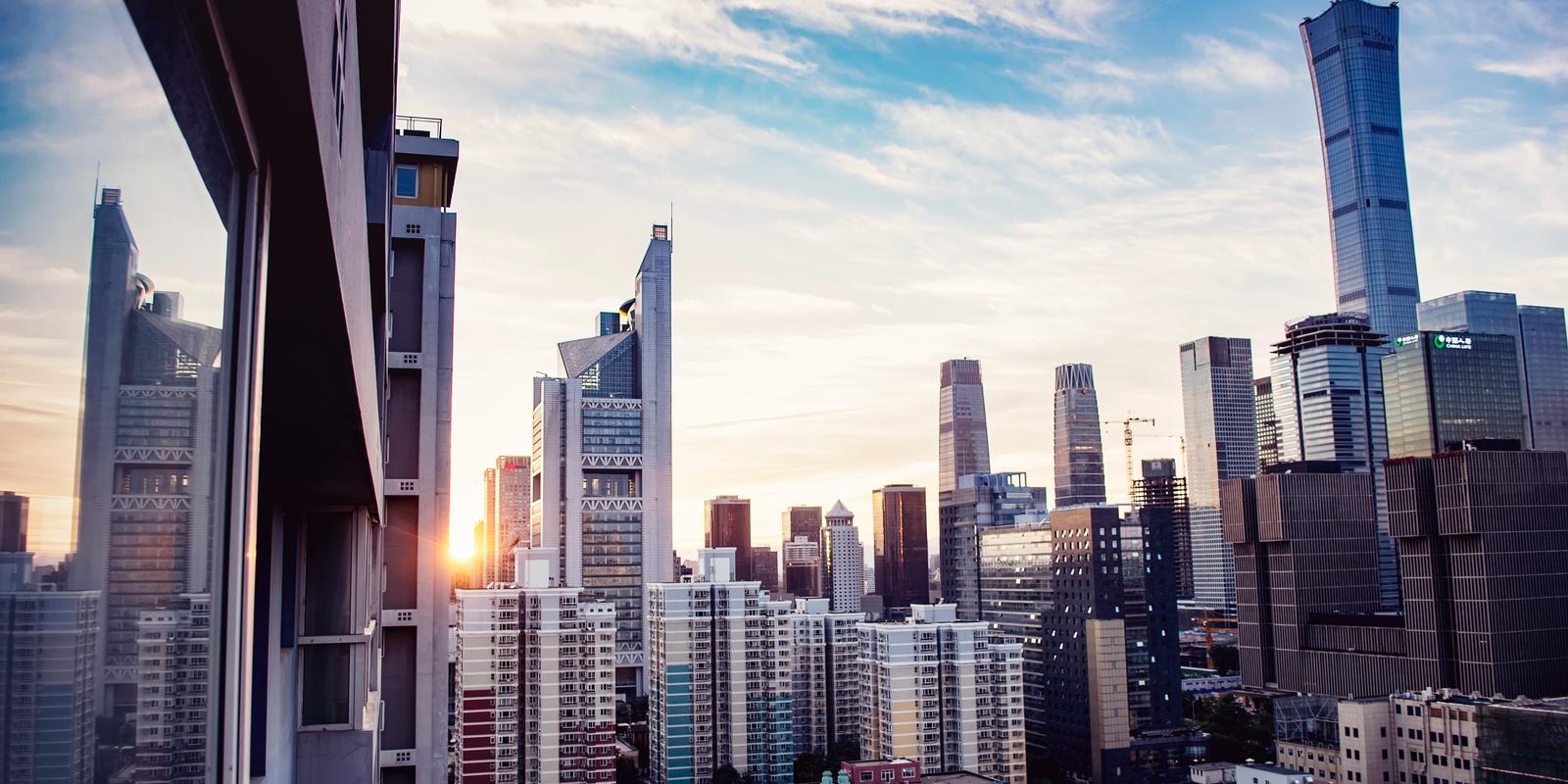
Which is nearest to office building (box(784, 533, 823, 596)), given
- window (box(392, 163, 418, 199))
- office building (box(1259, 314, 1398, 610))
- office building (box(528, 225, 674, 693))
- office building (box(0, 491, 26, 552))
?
office building (box(1259, 314, 1398, 610))

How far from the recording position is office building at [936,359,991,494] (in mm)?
117000

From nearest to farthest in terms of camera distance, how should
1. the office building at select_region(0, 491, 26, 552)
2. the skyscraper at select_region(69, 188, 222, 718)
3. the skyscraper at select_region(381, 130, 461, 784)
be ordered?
the office building at select_region(0, 491, 26, 552), the skyscraper at select_region(69, 188, 222, 718), the skyscraper at select_region(381, 130, 461, 784)

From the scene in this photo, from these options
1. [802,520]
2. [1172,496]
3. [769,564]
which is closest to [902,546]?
[769,564]

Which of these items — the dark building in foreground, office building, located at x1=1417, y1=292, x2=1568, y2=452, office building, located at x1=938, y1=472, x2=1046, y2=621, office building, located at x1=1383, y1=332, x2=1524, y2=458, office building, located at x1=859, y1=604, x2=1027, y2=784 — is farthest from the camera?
office building, located at x1=1417, y1=292, x2=1568, y2=452

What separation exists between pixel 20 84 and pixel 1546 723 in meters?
31.6

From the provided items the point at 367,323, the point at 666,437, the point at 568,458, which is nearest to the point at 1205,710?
the point at 666,437

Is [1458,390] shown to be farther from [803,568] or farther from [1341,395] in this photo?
[803,568]

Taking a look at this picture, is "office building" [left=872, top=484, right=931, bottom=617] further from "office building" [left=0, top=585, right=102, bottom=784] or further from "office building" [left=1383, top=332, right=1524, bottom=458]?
"office building" [left=0, top=585, right=102, bottom=784]

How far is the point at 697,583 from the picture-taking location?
112 feet

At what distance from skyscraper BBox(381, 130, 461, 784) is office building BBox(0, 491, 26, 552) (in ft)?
19.9

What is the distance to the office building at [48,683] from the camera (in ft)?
2.53

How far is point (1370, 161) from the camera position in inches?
4129

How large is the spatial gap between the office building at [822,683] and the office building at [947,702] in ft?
14.5

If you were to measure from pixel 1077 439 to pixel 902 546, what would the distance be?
30.8 meters
